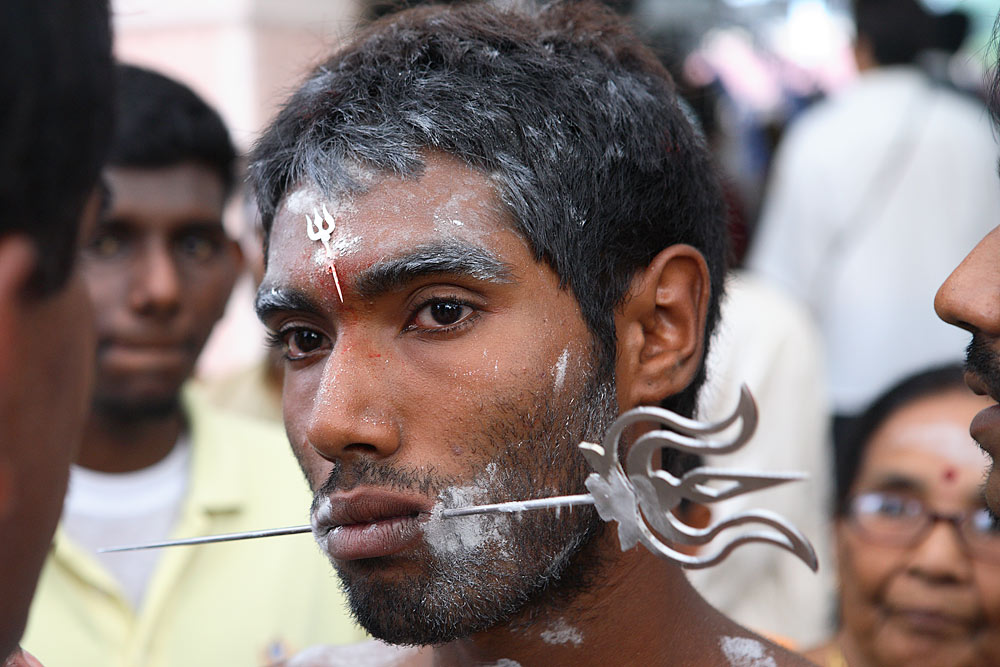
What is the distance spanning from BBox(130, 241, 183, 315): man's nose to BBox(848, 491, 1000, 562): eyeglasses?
208 cm

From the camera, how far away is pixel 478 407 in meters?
2.21

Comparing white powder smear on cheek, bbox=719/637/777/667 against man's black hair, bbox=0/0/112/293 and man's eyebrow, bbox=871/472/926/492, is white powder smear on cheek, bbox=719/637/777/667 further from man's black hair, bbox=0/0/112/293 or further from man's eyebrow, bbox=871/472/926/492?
man's black hair, bbox=0/0/112/293

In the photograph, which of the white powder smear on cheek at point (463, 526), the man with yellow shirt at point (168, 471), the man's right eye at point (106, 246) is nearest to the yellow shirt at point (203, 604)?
the man with yellow shirt at point (168, 471)

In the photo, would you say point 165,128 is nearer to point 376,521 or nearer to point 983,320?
point 376,521

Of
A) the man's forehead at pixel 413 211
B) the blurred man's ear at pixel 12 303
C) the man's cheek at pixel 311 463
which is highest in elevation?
the blurred man's ear at pixel 12 303

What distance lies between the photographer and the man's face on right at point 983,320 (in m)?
2.06

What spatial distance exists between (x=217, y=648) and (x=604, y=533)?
1445 mm

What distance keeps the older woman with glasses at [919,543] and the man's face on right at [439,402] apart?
4.12 ft

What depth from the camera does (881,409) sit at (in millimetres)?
3592

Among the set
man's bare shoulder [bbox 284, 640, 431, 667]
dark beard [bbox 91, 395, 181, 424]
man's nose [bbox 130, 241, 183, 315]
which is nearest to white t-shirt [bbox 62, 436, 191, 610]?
dark beard [bbox 91, 395, 181, 424]

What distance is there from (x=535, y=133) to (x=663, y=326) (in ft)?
1.54

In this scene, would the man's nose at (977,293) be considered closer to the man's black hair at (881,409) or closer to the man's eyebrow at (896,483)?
the man's eyebrow at (896,483)

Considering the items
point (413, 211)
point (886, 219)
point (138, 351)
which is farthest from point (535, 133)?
point (886, 219)

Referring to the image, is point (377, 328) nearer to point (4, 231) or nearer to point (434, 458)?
point (434, 458)
